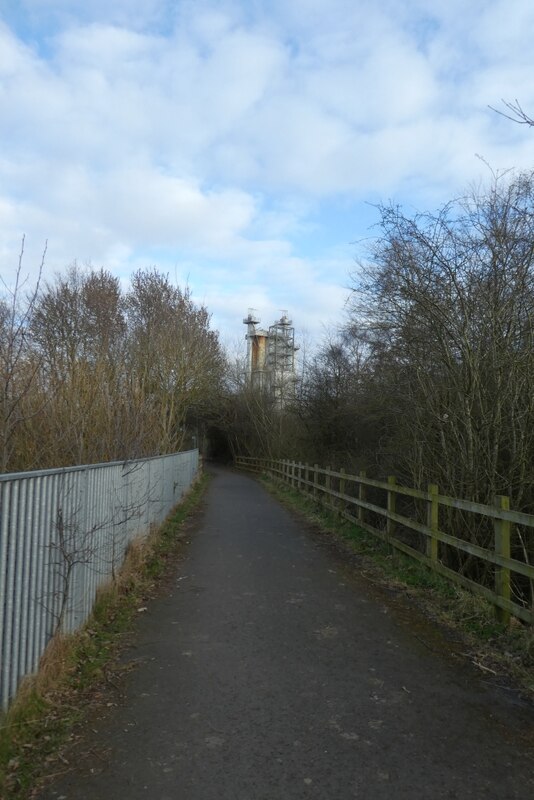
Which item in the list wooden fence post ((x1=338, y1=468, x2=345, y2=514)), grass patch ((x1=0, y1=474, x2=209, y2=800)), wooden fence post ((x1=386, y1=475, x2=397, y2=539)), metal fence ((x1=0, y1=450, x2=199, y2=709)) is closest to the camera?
grass patch ((x1=0, y1=474, x2=209, y2=800))

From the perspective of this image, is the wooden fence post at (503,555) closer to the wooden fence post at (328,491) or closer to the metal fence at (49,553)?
the metal fence at (49,553)

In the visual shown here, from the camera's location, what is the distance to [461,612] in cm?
643

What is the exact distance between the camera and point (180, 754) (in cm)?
360

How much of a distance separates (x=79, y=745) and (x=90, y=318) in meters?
19.1

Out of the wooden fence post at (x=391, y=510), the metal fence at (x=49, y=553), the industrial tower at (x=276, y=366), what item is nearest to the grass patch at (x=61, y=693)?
the metal fence at (x=49, y=553)

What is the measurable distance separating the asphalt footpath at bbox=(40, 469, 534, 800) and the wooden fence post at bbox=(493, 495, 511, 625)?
0.73 m

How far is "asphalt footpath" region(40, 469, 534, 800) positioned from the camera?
3.31 m

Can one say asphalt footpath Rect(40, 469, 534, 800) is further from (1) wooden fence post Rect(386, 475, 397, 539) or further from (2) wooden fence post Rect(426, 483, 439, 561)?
(1) wooden fence post Rect(386, 475, 397, 539)

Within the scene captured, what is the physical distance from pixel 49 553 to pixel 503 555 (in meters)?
4.14

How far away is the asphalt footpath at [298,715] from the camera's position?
3.31 metres

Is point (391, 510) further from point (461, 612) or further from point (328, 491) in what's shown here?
point (328, 491)

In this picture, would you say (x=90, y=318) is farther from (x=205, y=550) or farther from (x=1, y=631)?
(x=1, y=631)

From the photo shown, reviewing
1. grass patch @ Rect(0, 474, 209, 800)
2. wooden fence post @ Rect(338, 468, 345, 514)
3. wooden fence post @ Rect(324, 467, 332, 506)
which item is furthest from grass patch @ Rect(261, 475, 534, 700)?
wooden fence post @ Rect(324, 467, 332, 506)

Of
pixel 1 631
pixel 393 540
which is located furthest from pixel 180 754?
pixel 393 540
